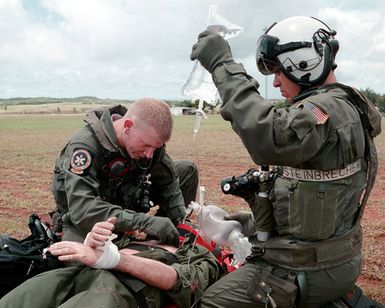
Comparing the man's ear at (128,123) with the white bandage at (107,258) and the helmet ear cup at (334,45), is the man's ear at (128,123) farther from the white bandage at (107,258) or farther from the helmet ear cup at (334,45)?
the helmet ear cup at (334,45)

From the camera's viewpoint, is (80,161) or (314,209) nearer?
(314,209)

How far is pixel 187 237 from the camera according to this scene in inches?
163

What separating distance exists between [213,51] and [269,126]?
2.06 feet

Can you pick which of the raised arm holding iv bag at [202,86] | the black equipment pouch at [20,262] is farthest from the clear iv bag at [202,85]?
the black equipment pouch at [20,262]

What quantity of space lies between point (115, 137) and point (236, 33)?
1.57 m

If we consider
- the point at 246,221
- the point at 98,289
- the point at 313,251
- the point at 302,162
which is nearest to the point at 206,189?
the point at 246,221

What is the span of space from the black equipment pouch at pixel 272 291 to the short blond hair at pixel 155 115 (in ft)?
5.05

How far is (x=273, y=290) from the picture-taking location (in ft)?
10.2

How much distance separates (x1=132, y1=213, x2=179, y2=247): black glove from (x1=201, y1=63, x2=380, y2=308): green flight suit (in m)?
0.83

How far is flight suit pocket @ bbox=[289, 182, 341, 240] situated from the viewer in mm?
2883

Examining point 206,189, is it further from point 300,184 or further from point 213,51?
point 213,51

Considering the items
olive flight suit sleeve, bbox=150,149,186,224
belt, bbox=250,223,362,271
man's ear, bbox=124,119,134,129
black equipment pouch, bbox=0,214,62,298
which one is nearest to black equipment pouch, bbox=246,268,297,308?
belt, bbox=250,223,362,271

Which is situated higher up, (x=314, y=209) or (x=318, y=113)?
(x=318, y=113)

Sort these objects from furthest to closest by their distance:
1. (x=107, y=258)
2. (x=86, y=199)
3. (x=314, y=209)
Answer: (x=86, y=199) → (x=107, y=258) → (x=314, y=209)
